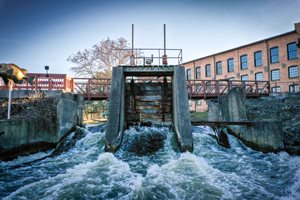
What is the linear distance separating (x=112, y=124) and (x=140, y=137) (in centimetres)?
213

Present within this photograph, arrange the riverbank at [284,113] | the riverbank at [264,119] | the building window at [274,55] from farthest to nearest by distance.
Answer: the building window at [274,55] < the riverbank at [284,113] < the riverbank at [264,119]

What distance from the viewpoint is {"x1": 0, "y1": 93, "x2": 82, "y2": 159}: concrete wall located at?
20.4 ft

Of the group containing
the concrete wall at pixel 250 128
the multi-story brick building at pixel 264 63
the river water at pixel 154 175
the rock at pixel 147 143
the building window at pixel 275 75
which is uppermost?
the multi-story brick building at pixel 264 63

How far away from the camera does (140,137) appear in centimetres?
871

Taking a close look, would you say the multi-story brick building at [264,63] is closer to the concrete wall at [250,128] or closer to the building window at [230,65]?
the building window at [230,65]

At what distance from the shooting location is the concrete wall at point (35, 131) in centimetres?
623

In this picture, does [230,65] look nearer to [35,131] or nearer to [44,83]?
[44,83]

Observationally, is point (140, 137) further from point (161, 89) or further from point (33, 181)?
point (33, 181)

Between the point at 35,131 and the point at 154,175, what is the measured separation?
5955 millimetres

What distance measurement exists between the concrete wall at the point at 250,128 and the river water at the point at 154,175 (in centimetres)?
47

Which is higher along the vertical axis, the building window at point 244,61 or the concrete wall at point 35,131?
the building window at point 244,61

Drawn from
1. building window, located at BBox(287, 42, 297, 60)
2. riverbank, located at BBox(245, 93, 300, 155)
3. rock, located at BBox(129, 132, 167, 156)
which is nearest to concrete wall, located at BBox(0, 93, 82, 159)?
rock, located at BBox(129, 132, 167, 156)

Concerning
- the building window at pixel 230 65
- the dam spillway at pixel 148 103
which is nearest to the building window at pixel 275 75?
the building window at pixel 230 65

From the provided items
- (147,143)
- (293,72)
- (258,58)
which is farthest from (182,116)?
(258,58)
